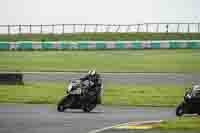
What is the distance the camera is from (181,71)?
35.0 meters

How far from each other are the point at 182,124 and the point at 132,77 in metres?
16.1

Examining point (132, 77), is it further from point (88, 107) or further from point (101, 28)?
point (101, 28)

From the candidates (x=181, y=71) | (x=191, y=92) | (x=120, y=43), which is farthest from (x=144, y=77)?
(x=120, y=43)

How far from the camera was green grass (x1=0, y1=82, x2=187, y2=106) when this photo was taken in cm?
2267

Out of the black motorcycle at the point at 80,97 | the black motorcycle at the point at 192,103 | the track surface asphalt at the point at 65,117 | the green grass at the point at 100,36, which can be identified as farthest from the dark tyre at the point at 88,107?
the green grass at the point at 100,36

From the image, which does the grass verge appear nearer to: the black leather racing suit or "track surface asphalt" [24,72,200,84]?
"track surface asphalt" [24,72,200,84]

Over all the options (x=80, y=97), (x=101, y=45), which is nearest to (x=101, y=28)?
(x=101, y=45)

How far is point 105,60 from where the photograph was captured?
1624 inches

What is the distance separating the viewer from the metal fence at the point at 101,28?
50344 millimetres

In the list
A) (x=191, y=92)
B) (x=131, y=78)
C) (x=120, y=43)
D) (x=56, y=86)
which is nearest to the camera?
(x=191, y=92)

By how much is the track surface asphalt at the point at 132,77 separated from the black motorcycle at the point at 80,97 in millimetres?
9913

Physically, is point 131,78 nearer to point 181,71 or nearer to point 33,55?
point 181,71

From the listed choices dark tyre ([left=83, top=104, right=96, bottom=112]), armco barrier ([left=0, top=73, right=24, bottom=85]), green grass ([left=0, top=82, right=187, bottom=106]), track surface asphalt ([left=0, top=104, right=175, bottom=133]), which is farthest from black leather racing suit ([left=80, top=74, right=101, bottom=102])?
armco barrier ([left=0, top=73, right=24, bottom=85])

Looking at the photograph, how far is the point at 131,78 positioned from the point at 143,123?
15008 millimetres
